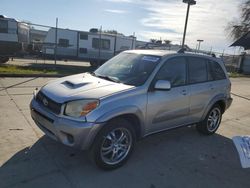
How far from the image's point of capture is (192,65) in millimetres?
5281

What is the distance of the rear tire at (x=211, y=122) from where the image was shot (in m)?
5.83

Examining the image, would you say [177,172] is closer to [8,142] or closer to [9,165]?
[9,165]

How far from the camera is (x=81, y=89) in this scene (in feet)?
13.1

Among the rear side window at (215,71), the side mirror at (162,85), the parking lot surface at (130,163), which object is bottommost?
the parking lot surface at (130,163)

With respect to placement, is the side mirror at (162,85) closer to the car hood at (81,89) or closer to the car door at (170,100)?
the car door at (170,100)

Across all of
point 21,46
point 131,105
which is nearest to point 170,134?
point 131,105

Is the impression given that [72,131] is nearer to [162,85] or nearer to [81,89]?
[81,89]

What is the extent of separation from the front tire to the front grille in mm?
697

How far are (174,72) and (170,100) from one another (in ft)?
1.85

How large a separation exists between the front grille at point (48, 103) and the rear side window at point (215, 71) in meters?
3.38

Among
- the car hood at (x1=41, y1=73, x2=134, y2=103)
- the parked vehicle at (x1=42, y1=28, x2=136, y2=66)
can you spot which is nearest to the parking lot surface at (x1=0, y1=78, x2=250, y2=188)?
the car hood at (x1=41, y1=73, x2=134, y2=103)

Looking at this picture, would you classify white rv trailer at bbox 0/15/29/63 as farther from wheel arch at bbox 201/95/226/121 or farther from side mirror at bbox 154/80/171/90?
side mirror at bbox 154/80/171/90

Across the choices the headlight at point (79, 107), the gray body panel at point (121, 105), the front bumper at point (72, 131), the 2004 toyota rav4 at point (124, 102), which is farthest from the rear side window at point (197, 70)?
the front bumper at point (72, 131)

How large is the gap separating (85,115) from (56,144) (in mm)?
1367
